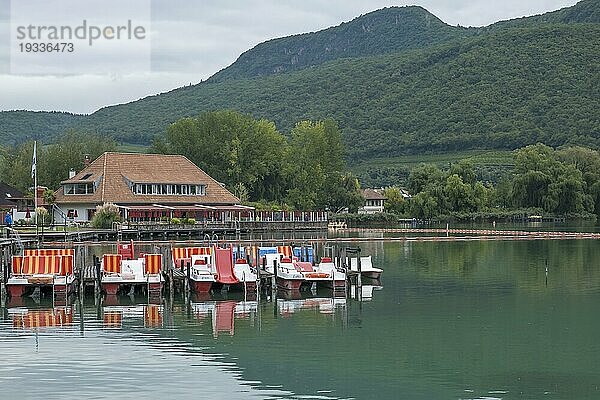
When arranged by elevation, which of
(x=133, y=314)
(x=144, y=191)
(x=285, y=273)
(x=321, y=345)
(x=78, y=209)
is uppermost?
(x=144, y=191)

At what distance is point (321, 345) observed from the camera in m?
27.5

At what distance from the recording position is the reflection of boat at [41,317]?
3156 centimetres

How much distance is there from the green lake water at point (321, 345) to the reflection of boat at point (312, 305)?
0.12 ft

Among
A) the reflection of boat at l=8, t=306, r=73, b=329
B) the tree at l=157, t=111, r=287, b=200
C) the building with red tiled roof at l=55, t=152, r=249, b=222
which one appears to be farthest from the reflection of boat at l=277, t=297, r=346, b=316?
the tree at l=157, t=111, r=287, b=200

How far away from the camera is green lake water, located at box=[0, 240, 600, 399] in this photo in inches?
875

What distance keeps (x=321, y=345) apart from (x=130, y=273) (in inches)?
510

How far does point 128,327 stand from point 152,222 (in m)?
57.5

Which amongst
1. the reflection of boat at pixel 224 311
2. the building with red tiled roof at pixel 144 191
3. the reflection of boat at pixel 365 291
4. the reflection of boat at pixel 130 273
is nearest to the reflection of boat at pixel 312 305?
the reflection of boat at pixel 365 291

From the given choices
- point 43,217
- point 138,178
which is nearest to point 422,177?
point 138,178

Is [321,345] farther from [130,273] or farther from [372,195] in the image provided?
[372,195]

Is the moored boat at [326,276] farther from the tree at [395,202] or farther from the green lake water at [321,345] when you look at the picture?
the tree at [395,202]

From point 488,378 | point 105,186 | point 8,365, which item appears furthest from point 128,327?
point 105,186

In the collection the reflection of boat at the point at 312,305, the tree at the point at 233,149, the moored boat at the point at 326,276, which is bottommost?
the reflection of boat at the point at 312,305

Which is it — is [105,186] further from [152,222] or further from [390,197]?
[390,197]
